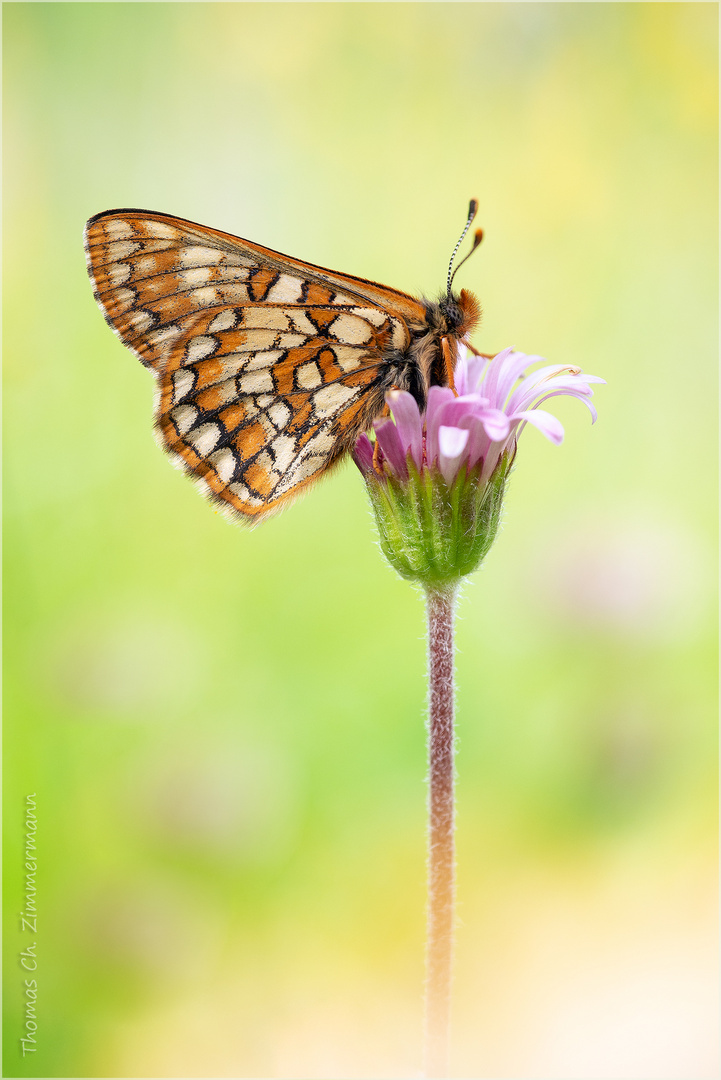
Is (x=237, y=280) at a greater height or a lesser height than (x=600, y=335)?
lesser

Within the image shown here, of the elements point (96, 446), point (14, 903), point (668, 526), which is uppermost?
point (96, 446)

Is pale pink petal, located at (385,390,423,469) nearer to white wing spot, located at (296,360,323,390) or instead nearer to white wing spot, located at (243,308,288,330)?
white wing spot, located at (296,360,323,390)

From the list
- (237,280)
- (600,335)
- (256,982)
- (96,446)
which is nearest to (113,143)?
(96,446)

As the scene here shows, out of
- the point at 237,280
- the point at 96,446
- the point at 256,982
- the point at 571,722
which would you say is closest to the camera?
the point at 237,280

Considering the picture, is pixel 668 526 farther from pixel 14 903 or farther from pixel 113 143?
pixel 113 143

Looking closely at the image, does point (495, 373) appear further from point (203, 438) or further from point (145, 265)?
point (145, 265)

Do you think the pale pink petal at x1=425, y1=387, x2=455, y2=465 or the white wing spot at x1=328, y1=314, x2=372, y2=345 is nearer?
the pale pink petal at x1=425, y1=387, x2=455, y2=465

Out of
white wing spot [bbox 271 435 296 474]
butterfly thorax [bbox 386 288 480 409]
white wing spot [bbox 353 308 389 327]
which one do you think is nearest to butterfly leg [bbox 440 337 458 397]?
butterfly thorax [bbox 386 288 480 409]

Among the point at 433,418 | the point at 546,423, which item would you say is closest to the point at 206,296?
the point at 433,418
